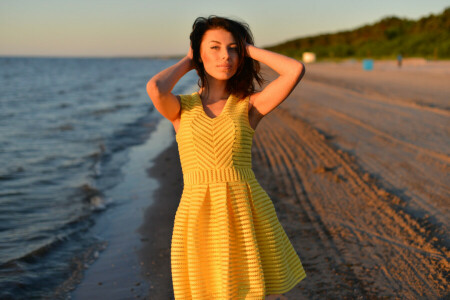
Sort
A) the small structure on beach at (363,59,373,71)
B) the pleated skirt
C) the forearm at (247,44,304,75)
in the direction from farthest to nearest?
the small structure on beach at (363,59,373,71) → the forearm at (247,44,304,75) → the pleated skirt

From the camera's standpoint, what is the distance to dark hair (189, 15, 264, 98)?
2.14 m

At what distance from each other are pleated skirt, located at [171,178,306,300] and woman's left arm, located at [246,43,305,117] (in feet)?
1.45

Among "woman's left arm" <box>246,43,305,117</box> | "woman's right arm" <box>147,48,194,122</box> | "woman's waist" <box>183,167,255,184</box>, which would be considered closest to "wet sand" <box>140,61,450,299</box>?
"woman's waist" <box>183,167,255,184</box>

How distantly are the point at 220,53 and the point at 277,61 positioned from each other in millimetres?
288

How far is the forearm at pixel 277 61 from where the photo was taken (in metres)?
2.10

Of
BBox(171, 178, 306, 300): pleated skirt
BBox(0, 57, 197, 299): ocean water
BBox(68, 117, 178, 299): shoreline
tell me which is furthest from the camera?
BBox(0, 57, 197, 299): ocean water

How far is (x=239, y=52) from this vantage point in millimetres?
2168

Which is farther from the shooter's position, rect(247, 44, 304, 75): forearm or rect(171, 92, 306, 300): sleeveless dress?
rect(247, 44, 304, 75): forearm

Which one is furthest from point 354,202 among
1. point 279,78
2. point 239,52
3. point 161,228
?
point 239,52

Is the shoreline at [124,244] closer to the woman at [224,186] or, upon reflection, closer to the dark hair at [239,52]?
the woman at [224,186]

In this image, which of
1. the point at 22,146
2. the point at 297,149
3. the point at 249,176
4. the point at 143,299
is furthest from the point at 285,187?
the point at 22,146

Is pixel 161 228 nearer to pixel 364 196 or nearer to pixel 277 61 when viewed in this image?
pixel 364 196

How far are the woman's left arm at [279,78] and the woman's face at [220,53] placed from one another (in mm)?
105

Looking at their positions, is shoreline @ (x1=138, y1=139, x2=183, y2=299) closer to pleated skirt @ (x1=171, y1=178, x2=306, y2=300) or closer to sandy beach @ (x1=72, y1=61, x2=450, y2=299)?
sandy beach @ (x1=72, y1=61, x2=450, y2=299)
